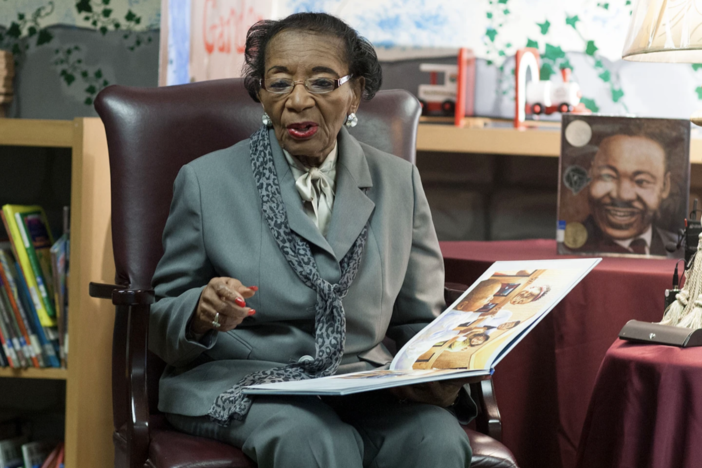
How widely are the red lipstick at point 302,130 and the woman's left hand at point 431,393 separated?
493 millimetres

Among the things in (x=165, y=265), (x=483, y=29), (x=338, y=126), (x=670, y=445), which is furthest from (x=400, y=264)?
(x=483, y=29)

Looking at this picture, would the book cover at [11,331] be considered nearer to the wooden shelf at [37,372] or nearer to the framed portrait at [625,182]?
the wooden shelf at [37,372]

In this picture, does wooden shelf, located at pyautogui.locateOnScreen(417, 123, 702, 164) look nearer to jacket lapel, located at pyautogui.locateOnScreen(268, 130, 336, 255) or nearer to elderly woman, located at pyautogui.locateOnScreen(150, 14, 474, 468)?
elderly woman, located at pyautogui.locateOnScreen(150, 14, 474, 468)

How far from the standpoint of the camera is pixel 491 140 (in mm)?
2627

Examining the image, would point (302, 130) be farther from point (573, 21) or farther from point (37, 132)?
point (573, 21)

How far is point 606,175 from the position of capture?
205 centimetres

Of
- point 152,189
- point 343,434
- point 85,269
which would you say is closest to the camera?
point 343,434

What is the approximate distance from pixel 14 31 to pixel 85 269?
35.1 inches

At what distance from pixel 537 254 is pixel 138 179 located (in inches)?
42.9

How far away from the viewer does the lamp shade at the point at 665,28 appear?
162 centimetres

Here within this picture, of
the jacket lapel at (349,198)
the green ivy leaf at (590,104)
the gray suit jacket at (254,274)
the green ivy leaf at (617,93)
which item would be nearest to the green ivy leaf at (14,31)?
the gray suit jacket at (254,274)

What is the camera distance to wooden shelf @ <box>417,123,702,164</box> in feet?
8.56

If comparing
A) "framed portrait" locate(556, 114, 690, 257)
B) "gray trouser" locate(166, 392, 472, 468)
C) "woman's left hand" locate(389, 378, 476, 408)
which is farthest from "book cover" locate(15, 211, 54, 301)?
"framed portrait" locate(556, 114, 690, 257)

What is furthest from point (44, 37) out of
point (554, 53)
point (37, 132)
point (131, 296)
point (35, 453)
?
point (554, 53)
